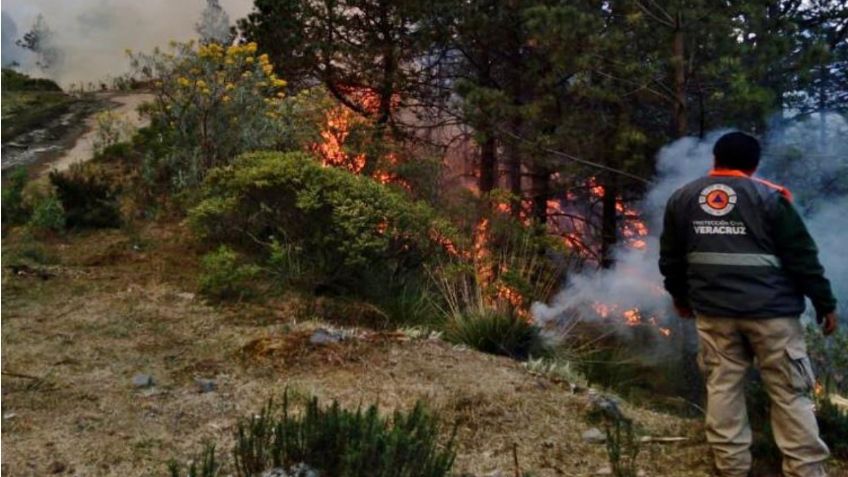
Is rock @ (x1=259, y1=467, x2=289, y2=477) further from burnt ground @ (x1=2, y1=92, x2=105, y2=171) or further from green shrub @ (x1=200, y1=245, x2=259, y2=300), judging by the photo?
burnt ground @ (x1=2, y1=92, x2=105, y2=171)

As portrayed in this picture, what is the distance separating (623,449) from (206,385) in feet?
8.32

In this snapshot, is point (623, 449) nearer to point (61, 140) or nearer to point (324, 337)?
point (324, 337)

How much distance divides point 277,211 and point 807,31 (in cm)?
815

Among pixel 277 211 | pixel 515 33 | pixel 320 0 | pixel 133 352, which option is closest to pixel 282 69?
pixel 320 0

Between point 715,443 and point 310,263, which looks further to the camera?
point 310,263

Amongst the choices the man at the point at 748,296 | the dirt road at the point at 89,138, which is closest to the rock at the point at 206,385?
the man at the point at 748,296

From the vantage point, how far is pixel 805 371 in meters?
3.95

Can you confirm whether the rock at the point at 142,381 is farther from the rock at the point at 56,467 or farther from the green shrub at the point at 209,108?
the green shrub at the point at 209,108

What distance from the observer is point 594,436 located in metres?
4.52

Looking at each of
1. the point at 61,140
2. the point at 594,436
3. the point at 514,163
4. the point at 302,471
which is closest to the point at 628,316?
the point at 514,163

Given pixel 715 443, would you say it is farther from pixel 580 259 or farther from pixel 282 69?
pixel 282 69

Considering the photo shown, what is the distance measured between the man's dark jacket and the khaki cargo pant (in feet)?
0.36

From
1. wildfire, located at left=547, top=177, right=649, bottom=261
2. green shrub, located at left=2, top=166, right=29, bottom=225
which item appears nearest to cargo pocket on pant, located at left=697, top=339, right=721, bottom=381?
wildfire, located at left=547, top=177, right=649, bottom=261

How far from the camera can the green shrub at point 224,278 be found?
702 centimetres
